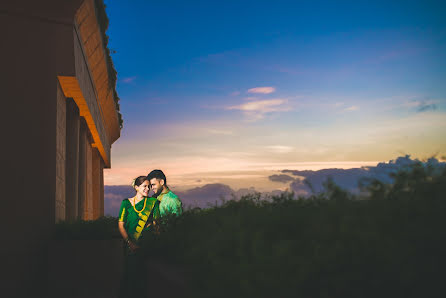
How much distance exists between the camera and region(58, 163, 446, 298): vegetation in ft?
10.4

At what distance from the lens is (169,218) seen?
6.63 metres

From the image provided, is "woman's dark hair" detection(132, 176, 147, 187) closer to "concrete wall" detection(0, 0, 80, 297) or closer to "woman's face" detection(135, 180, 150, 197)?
"woman's face" detection(135, 180, 150, 197)

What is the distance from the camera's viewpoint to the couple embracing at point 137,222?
6500 mm

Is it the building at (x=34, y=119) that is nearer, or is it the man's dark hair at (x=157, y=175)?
the man's dark hair at (x=157, y=175)

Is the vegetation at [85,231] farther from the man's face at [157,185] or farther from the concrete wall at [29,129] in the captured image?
the man's face at [157,185]

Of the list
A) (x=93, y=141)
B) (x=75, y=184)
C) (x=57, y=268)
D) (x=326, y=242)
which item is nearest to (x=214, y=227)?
(x=326, y=242)

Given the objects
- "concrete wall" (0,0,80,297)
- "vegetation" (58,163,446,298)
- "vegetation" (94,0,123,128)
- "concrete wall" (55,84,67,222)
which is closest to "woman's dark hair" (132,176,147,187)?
"vegetation" (58,163,446,298)

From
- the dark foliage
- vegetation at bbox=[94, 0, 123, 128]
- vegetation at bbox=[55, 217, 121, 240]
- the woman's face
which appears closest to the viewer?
the dark foliage

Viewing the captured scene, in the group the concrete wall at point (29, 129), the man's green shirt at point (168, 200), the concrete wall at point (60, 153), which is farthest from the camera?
the concrete wall at point (60, 153)

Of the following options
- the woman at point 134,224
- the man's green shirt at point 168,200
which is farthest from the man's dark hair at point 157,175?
the woman at point 134,224

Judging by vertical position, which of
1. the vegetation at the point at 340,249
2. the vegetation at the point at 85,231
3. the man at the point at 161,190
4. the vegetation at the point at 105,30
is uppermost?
the vegetation at the point at 105,30

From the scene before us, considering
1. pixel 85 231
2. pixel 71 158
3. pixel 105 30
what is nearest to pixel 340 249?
pixel 85 231

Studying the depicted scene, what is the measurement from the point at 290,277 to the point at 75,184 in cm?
1279

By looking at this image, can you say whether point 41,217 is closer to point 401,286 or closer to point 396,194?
point 396,194
